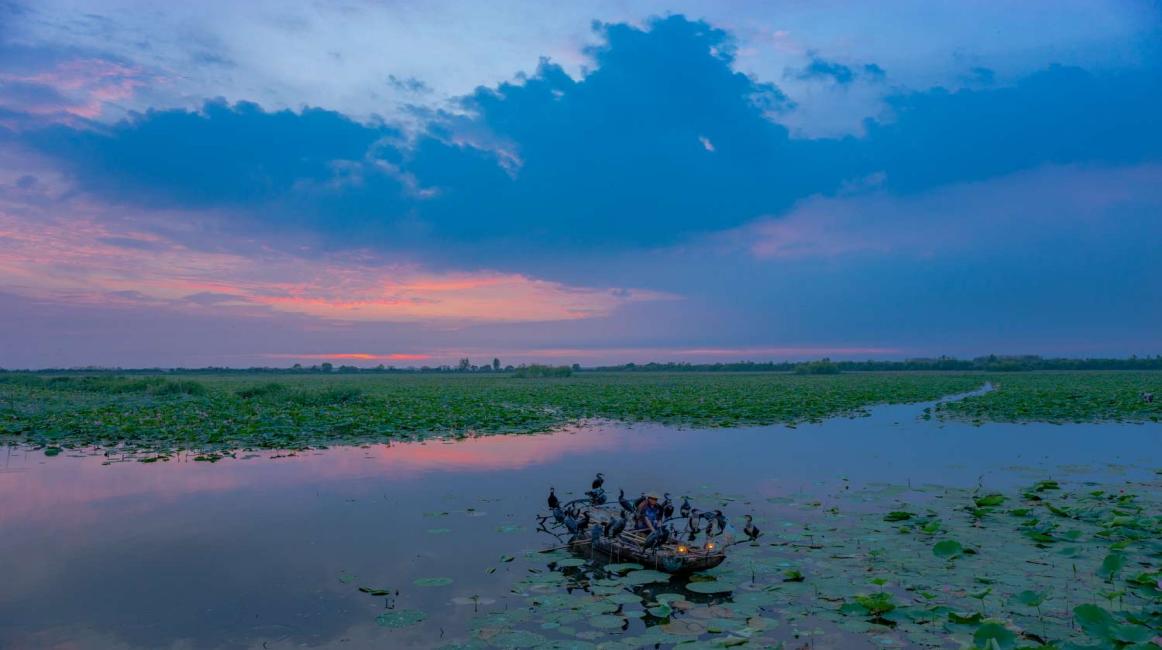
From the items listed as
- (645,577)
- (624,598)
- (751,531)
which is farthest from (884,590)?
(624,598)

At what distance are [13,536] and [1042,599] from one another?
13.6 metres

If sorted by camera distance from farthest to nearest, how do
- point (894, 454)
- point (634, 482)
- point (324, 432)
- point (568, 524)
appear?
point (324, 432), point (894, 454), point (634, 482), point (568, 524)

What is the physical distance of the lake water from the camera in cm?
693

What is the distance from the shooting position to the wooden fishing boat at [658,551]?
7.96 meters

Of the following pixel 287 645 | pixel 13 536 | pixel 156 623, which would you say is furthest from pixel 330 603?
pixel 13 536

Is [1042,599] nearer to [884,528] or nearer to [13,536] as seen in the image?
[884,528]

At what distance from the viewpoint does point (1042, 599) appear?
6.74 metres

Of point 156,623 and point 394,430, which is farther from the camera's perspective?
point 394,430

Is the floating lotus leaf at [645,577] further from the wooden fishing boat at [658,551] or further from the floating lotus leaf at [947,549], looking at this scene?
the floating lotus leaf at [947,549]

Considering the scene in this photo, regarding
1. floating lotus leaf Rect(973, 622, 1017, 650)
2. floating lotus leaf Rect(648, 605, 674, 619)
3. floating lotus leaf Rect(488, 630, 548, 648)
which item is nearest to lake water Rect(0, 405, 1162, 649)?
floating lotus leaf Rect(648, 605, 674, 619)

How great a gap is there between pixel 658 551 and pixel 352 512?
19.9 ft

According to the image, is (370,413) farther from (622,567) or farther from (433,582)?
(622,567)

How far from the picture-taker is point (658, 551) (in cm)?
816

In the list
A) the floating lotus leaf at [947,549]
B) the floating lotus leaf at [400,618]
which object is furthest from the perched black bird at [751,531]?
the floating lotus leaf at [400,618]
